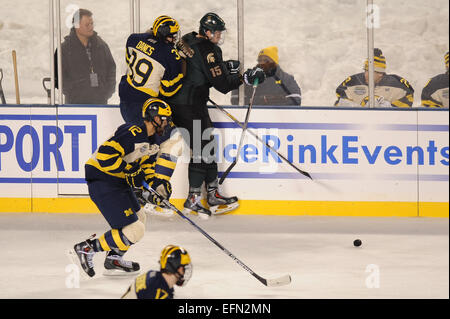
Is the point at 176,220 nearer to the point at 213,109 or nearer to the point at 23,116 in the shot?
the point at 213,109

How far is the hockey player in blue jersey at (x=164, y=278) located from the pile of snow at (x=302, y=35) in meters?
3.68

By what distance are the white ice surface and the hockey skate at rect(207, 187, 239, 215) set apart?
0.07m

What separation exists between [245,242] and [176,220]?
3.10 feet

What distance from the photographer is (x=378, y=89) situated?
805 cm

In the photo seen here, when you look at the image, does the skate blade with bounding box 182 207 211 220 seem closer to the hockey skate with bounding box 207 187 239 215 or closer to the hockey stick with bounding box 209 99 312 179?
the hockey skate with bounding box 207 187 239 215

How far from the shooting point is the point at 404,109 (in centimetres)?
792

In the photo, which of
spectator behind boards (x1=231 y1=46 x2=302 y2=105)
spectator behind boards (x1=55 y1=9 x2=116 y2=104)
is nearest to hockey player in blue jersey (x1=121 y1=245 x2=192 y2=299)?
spectator behind boards (x1=231 y1=46 x2=302 y2=105)

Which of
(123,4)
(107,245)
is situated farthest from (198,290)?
(123,4)

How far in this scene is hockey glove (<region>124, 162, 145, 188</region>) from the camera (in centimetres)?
592

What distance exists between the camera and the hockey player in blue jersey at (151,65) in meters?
7.65

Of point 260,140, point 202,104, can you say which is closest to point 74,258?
point 202,104

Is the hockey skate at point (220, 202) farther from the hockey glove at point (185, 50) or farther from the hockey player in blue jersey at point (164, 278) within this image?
the hockey player in blue jersey at point (164, 278)

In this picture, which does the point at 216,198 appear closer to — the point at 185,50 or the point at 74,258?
the point at 185,50

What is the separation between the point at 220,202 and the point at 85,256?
2150mm
